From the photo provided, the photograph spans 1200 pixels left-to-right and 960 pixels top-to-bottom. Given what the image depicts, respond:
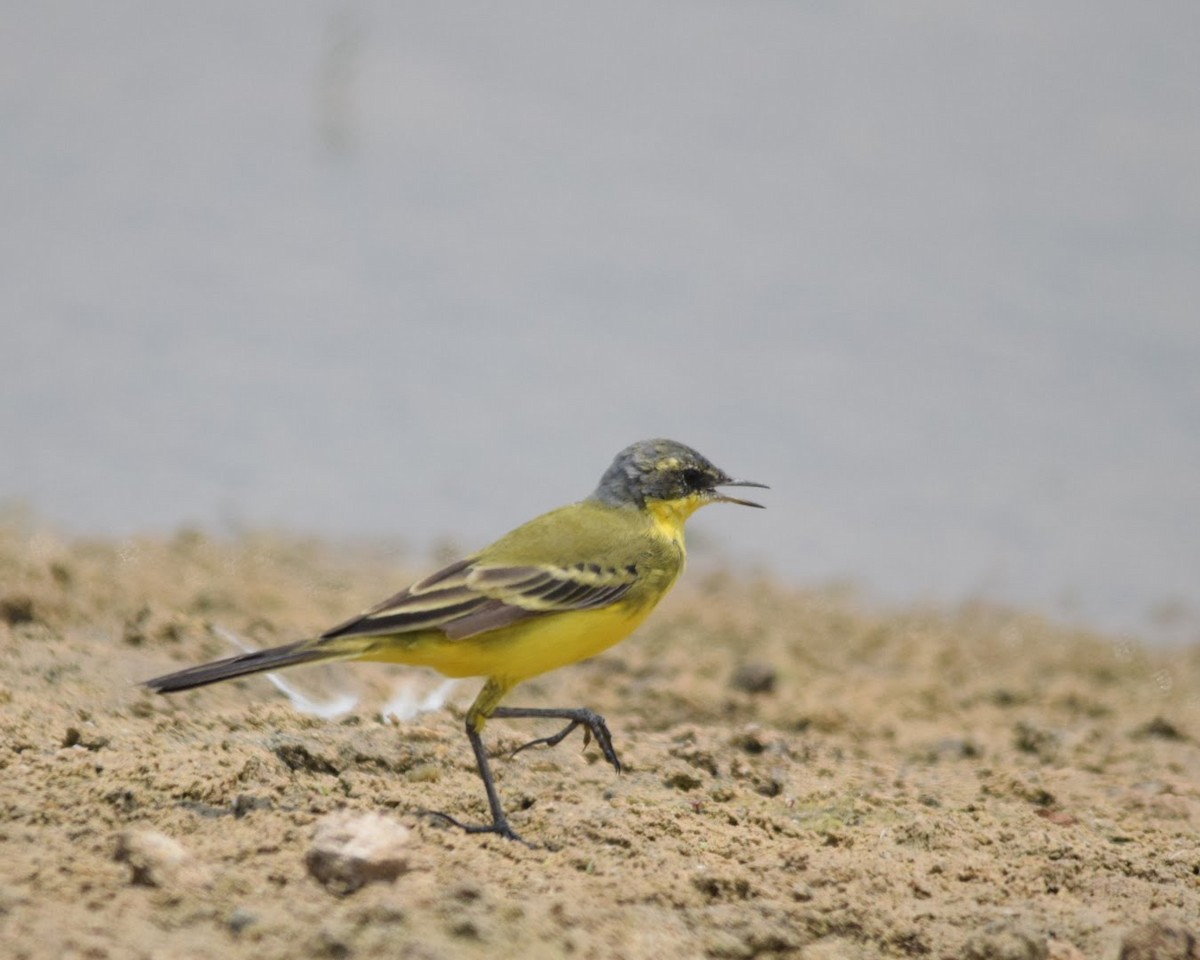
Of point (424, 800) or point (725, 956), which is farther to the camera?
point (424, 800)

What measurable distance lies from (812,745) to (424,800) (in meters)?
2.55

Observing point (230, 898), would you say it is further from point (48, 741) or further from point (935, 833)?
point (935, 833)

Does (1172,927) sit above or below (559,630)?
below

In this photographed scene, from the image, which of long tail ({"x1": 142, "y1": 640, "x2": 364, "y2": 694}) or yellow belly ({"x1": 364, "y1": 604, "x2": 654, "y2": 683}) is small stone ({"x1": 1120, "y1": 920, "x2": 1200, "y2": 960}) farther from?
long tail ({"x1": 142, "y1": 640, "x2": 364, "y2": 694})

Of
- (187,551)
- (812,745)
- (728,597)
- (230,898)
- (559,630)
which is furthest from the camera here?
(728,597)

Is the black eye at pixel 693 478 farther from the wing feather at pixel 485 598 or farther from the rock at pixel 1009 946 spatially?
the rock at pixel 1009 946

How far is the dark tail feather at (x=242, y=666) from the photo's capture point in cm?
616

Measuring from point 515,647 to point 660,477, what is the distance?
138 centimetres

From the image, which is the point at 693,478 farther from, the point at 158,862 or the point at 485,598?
the point at 158,862

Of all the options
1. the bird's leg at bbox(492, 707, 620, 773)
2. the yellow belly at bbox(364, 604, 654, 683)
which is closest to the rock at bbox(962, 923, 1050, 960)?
the bird's leg at bbox(492, 707, 620, 773)

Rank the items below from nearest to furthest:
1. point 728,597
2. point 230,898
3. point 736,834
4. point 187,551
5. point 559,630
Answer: point 230,898
point 736,834
point 559,630
point 187,551
point 728,597

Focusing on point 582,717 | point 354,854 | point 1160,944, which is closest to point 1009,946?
point 1160,944

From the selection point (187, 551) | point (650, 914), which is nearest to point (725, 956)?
point (650, 914)

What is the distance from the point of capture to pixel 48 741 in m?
6.61
